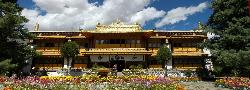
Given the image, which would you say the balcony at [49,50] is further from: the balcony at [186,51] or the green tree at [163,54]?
the balcony at [186,51]

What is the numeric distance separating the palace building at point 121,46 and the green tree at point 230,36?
42.4ft

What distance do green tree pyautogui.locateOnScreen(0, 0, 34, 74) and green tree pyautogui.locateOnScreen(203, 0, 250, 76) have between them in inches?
651

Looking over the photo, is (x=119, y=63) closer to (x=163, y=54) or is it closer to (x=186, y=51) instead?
(x=163, y=54)

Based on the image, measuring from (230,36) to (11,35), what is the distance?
61.7 ft

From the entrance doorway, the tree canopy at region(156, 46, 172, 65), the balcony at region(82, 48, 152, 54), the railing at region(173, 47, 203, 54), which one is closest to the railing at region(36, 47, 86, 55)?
the balcony at region(82, 48, 152, 54)

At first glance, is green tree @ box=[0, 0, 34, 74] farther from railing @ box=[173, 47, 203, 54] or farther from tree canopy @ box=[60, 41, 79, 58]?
railing @ box=[173, 47, 203, 54]

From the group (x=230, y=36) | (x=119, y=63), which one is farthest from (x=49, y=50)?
(x=230, y=36)

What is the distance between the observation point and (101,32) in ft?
159

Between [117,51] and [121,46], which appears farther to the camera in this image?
[121,46]

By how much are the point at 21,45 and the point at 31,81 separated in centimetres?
1674

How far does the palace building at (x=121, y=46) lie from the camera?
48.5 m

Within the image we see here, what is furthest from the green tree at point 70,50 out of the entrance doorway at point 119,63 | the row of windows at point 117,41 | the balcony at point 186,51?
the balcony at point 186,51

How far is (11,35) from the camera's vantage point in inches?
1350

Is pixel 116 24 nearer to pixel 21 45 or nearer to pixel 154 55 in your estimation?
pixel 154 55
